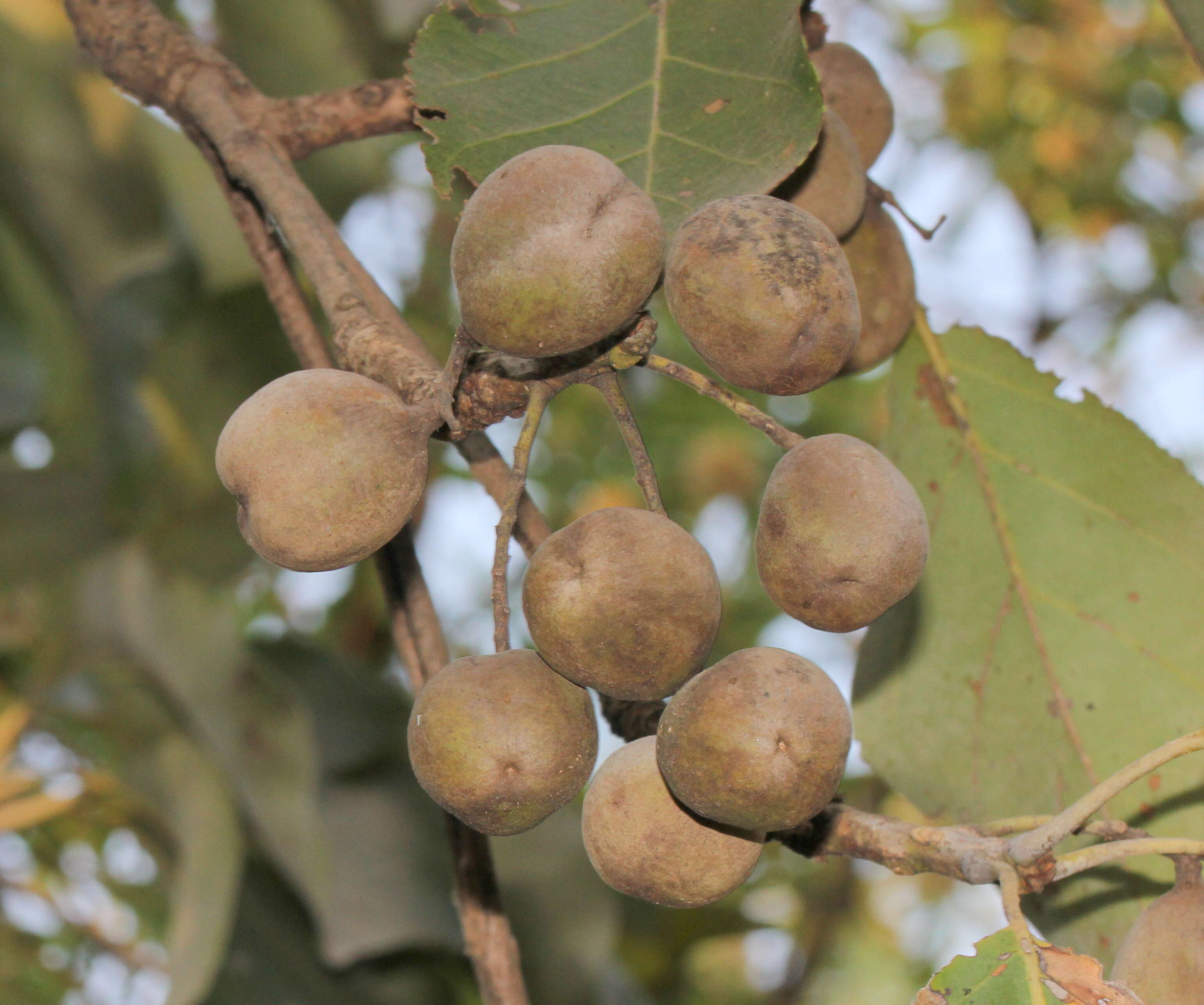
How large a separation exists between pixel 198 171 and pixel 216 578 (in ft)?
2.52

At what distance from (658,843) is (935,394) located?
80 centimetres

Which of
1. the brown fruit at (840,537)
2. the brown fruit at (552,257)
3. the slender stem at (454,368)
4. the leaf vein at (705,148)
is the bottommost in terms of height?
the brown fruit at (840,537)

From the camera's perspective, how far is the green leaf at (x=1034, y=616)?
1269mm

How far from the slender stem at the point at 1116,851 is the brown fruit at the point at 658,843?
0.66ft

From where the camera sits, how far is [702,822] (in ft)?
2.72

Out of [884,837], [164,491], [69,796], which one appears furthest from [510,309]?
[69,796]

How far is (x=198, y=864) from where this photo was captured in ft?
6.95

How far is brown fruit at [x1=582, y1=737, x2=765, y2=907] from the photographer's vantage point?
827mm

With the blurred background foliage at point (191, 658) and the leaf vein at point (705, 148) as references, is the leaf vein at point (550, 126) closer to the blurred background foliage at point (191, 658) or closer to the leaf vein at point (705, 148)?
the leaf vein at point (705, 148)

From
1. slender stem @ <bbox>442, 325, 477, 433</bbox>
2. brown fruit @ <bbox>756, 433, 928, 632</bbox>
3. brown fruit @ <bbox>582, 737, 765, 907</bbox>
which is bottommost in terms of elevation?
brown fruit @ <bbox>582, 737, 765, 907</bbox>

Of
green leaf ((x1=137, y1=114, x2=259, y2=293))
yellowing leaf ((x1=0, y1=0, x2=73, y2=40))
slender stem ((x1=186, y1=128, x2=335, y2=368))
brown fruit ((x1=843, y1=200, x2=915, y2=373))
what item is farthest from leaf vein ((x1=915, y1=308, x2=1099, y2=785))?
yellowing leaf ((x1=0, y1=0, x2=73, y2=40))

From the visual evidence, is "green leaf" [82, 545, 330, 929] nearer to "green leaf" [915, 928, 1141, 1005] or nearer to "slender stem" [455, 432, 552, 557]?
"slender stem" [455, 432, 552, 557]

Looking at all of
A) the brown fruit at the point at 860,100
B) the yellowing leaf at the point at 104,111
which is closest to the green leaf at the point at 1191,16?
the brown fruit at the point at 860,100

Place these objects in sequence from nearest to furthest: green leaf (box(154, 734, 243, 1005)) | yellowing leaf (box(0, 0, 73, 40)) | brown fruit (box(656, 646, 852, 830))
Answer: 1. brown fruit (box(656, 646, 852, 830))
2. green leaf (box(154, 734, 243, 1005))
3. yellowing leaf (box(0, 0, 73, 40))
